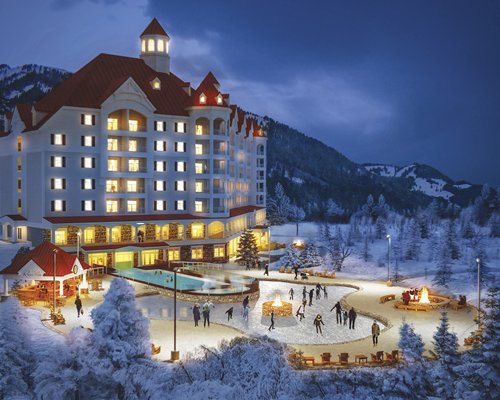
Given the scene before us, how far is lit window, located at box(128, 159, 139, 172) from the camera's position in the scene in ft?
204

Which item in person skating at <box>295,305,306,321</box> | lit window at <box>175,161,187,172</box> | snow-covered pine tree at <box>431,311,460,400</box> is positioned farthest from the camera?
lit window at <box>175,161,187,172</box>

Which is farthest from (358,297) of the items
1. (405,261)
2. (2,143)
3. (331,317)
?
(2,143)

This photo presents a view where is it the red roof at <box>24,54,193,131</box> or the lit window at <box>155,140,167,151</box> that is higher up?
the red roof at <box>24,54,193,131</box>

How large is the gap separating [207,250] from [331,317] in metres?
27.7

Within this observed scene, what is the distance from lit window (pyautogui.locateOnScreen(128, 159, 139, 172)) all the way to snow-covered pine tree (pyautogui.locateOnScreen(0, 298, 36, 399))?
34.1 m

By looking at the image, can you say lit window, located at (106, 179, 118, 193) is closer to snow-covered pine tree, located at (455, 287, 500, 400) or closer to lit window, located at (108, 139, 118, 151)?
lit window, located at (108, 139, 118, 151)

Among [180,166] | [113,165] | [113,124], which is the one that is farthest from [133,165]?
[180,166]

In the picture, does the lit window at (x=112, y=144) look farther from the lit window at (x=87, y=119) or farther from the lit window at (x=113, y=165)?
the lit window at (x=87, y=119)

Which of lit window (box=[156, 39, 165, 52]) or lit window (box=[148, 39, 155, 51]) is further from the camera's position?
lit window (box=[156, 39, 165, 52])

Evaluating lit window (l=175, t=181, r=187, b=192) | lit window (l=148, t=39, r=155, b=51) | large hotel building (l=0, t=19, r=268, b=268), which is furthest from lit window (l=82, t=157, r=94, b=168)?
lit window (l=148, t=39, r=155, b=51)

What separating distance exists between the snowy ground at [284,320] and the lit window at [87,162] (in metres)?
21.8

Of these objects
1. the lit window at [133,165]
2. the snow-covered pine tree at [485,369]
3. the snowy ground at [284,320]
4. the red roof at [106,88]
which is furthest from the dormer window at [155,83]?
the snow-covered pine tree at [485,369]

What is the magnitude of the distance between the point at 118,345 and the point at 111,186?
1442 inches

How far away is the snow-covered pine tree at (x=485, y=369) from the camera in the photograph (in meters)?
18.9
